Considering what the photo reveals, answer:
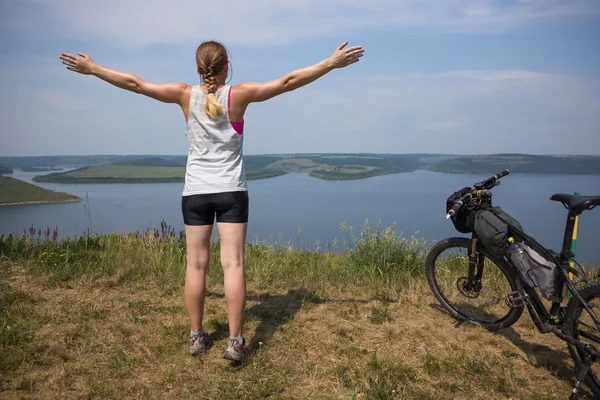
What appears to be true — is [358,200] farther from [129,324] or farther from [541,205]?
[129,324]

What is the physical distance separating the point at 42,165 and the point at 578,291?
8663cm

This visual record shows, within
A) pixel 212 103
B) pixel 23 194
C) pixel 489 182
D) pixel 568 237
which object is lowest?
pixel 23 194

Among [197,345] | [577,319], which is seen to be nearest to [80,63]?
[197,345]

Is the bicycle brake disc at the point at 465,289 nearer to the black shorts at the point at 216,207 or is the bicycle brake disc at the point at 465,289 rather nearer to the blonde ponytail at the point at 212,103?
the black shorts at the point at 216,207

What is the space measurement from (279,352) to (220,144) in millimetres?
1849

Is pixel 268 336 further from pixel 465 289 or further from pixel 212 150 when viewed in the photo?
pixel 465 289

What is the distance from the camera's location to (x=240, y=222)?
10.0 ft

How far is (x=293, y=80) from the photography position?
293 centimetres

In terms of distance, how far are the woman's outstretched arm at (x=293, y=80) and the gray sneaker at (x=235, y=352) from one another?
194cm

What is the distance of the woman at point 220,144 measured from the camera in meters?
2.95

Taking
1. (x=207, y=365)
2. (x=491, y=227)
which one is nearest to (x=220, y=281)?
(x=207, y=365)

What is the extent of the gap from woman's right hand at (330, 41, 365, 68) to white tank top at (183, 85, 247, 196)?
853 millimetres

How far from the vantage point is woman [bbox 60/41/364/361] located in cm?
295

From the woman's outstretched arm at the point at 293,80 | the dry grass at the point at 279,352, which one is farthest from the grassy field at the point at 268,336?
the woman's outstretched arm at the point at 293,80
